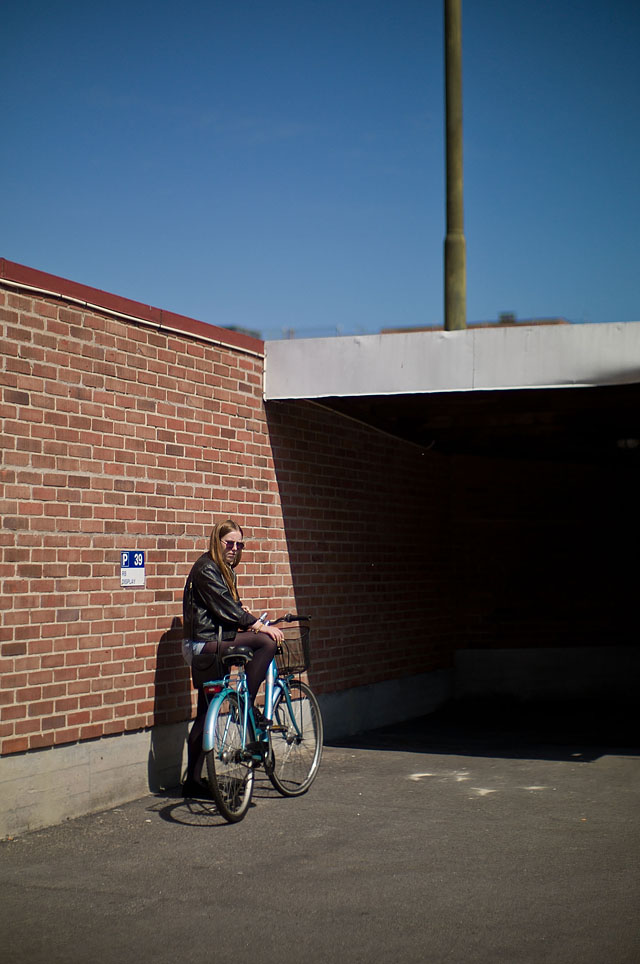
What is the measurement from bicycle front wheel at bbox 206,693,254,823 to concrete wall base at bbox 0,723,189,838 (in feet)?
2.98

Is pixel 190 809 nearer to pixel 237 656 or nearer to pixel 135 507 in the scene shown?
pixel 237 656

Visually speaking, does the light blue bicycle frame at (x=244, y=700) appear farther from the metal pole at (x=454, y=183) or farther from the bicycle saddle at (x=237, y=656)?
the metal pole at (x=454, y=183)

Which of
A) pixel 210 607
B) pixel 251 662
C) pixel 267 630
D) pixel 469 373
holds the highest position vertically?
pixel 469 373

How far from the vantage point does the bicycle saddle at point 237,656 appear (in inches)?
298

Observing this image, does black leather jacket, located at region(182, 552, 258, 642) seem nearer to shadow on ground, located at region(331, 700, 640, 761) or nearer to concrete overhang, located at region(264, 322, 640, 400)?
concrete overhang, located at region(264, 322, 640, 400)

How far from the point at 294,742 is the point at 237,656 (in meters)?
1.12

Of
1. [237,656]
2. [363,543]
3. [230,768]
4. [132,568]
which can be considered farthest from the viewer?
[363,543]

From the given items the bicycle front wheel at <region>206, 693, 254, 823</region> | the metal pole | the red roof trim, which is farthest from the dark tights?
the metal pole

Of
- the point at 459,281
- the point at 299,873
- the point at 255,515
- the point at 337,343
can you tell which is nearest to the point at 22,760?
the point at 299,873

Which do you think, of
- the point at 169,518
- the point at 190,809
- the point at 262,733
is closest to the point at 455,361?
the point at 169,518

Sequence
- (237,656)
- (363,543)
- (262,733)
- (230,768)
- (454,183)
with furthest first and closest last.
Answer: (454,183), (363,543), (262,733), (237,656), (230,768)

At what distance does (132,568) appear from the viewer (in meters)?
8.06

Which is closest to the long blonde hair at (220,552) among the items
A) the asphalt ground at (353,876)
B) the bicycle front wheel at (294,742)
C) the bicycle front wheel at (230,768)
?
the bicycle front wheel at (230,768)

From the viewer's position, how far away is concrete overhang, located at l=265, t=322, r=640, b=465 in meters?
8.93
